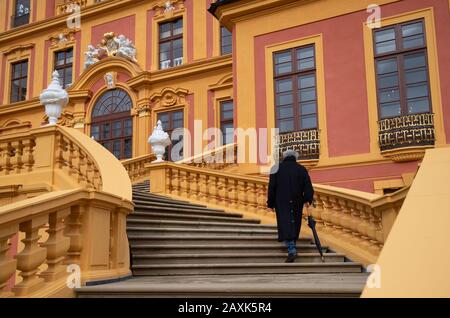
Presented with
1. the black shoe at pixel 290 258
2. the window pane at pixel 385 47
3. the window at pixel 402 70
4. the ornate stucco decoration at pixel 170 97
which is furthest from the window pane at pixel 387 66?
the ornate stucco decoration at pixel 170 97

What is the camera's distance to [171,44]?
62.5ft

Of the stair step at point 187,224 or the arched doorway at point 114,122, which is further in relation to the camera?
the arched doorway at point 114,122

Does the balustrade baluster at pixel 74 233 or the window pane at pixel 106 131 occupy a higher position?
the window pane at pixel 106 131

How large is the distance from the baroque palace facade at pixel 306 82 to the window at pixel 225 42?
36 mm

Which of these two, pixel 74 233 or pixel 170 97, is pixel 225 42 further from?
pixel 74 233

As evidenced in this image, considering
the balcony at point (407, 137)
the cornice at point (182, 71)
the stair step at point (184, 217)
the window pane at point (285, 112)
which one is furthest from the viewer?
the cornice at point (182, 71)

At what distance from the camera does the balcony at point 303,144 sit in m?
12.1

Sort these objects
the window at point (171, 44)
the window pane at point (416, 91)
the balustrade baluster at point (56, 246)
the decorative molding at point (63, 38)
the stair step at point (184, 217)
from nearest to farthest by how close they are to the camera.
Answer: the balustrade baluster at point (56, 246) < the stair step at point (184, 217) < the window pane at point (416, 91) < the window at point (171, 44) < the decorative molding at point (63, 38)

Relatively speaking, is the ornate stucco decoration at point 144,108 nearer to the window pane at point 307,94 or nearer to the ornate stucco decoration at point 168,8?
the ornate stucco decoration at point 168,8

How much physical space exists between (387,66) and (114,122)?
10.9 metres

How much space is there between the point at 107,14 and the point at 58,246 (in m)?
17.7

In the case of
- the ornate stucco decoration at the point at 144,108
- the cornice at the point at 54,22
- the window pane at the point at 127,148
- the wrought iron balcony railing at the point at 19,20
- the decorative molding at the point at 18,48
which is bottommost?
the window pane at the point at 127,148

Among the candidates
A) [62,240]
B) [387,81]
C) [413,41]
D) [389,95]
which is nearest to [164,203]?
[62,240]
